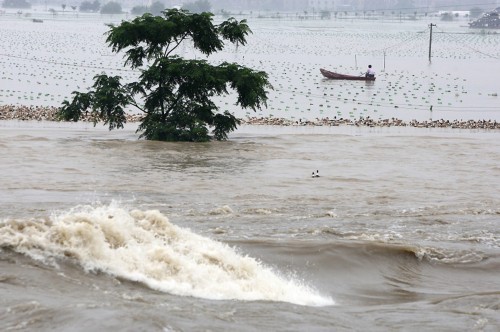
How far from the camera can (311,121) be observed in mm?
42719

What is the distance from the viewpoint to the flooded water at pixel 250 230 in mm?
12086

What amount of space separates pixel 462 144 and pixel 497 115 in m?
14.8

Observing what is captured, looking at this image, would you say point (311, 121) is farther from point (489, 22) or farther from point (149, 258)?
point (489, 22)

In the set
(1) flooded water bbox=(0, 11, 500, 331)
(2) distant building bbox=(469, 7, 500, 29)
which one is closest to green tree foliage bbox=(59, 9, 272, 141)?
(1) flooded water bbox=(0, 11, 500, 331)

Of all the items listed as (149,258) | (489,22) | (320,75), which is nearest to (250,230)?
(149,258)

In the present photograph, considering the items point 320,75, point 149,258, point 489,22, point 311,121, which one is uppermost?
point 149,258

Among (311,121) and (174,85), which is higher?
(174,85)

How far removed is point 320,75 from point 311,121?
25374mm

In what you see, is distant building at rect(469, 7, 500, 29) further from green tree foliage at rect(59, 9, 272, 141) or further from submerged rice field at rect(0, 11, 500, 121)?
green tree foliage at rect(59, 9, 272, 141)

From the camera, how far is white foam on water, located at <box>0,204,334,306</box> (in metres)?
13.1

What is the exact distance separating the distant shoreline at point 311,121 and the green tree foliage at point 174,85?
770 cm

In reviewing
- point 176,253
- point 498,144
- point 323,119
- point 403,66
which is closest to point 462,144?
point 498,144

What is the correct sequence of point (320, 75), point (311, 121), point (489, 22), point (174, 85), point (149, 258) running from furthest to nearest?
Result: point (489, 22)
point (320, 75)
point (311, 121)
point (174, 85)
point (149, 258)

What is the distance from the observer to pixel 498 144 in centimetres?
3588
